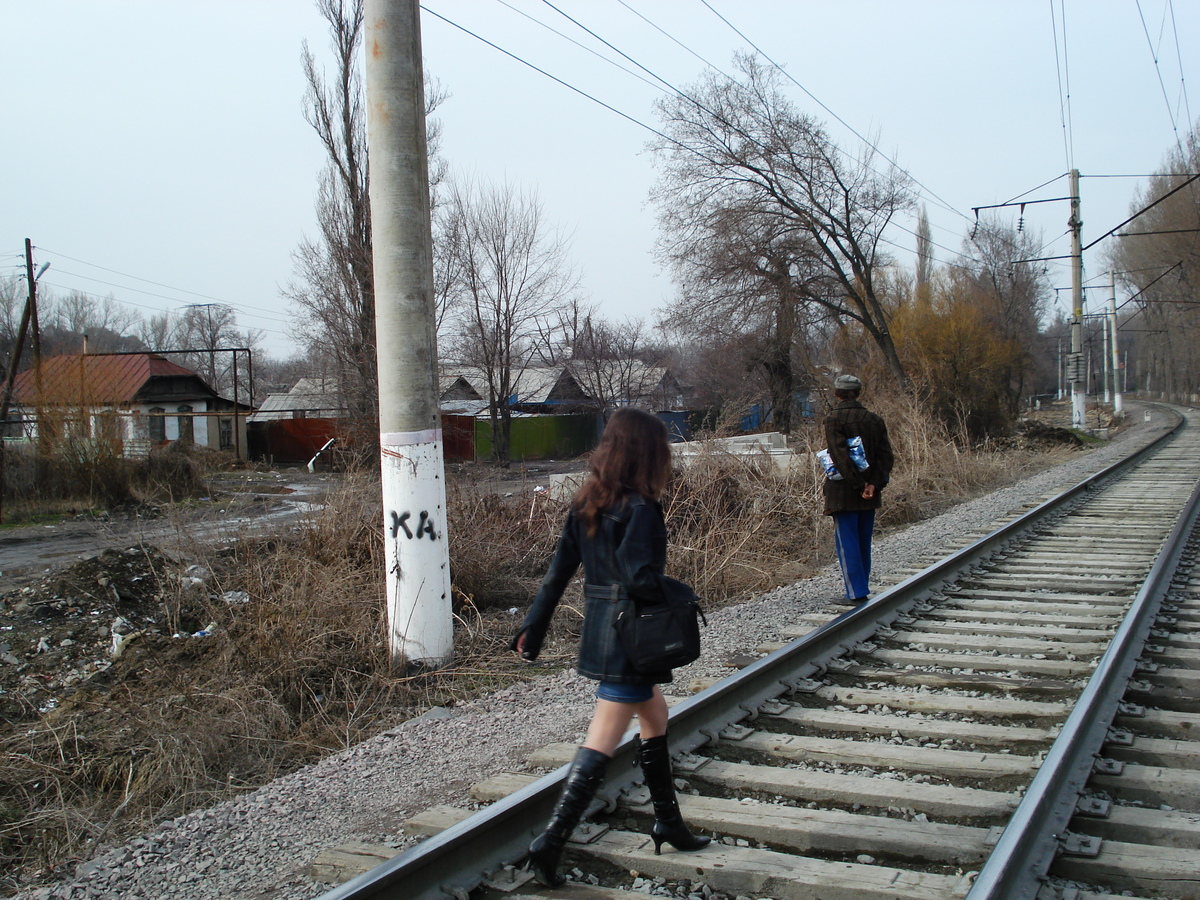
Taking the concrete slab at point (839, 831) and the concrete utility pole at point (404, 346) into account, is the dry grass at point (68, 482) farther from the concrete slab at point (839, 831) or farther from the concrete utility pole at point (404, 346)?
the concrete slab at point (839, 831)

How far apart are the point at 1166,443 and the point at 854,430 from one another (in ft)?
92.4

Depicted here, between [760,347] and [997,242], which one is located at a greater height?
[997,242]

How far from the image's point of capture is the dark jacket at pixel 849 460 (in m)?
6.88

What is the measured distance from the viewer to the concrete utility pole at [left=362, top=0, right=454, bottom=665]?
244 inches

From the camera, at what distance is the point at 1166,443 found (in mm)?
30016

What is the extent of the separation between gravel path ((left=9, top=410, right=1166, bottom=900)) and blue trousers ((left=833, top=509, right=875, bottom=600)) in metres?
1.01

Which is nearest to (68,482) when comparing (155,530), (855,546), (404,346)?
(155,530)

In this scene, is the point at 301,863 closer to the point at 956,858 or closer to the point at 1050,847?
the point at 956,858

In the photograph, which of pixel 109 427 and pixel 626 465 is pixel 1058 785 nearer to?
pixel 626 465

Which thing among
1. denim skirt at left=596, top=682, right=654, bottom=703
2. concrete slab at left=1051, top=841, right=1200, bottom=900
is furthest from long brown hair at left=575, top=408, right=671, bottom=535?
concrete slab at left=1051, top=841, right=1200, bottom=900

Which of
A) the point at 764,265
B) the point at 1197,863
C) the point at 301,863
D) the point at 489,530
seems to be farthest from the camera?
the point at 764,265

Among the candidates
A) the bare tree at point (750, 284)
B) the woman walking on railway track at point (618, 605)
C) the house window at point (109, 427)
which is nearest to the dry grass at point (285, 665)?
the woman walking on railway track at point (618, 605)

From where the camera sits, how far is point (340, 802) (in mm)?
4012

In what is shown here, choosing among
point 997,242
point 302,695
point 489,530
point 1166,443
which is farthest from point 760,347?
point 997,242
